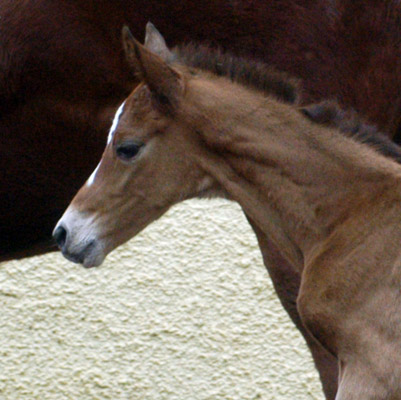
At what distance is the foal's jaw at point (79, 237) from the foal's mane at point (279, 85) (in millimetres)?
428

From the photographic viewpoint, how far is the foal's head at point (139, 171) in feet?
7.97

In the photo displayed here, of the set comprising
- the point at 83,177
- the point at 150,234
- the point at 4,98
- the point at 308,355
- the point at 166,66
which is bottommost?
the point at 308,355

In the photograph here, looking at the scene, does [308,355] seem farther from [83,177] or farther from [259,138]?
[259,138]

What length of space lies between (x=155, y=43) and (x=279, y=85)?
317mm

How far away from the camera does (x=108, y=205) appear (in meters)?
2.50

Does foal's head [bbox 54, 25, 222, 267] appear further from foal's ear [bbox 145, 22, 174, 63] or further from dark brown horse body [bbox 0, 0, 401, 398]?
dark brown horse body [bbox 0, 0, 401, 398]

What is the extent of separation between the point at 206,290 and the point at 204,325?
0.13 metres

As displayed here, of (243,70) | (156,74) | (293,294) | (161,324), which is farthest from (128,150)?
(161,324)

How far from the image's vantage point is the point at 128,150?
2.47 metres

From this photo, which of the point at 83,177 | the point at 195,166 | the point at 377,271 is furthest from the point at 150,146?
the point at 377,271

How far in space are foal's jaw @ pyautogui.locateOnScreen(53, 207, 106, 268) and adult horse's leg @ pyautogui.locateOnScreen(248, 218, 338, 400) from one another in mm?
435

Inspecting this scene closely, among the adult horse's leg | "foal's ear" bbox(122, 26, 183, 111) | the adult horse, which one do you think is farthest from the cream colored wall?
"foal's ear" bbox(122, 26, 183, 111)

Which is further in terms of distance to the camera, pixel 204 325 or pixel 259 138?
pixel 204 325

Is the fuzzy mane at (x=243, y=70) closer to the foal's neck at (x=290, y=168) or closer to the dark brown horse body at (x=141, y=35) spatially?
the foal's neck at (x=290, y=168)
